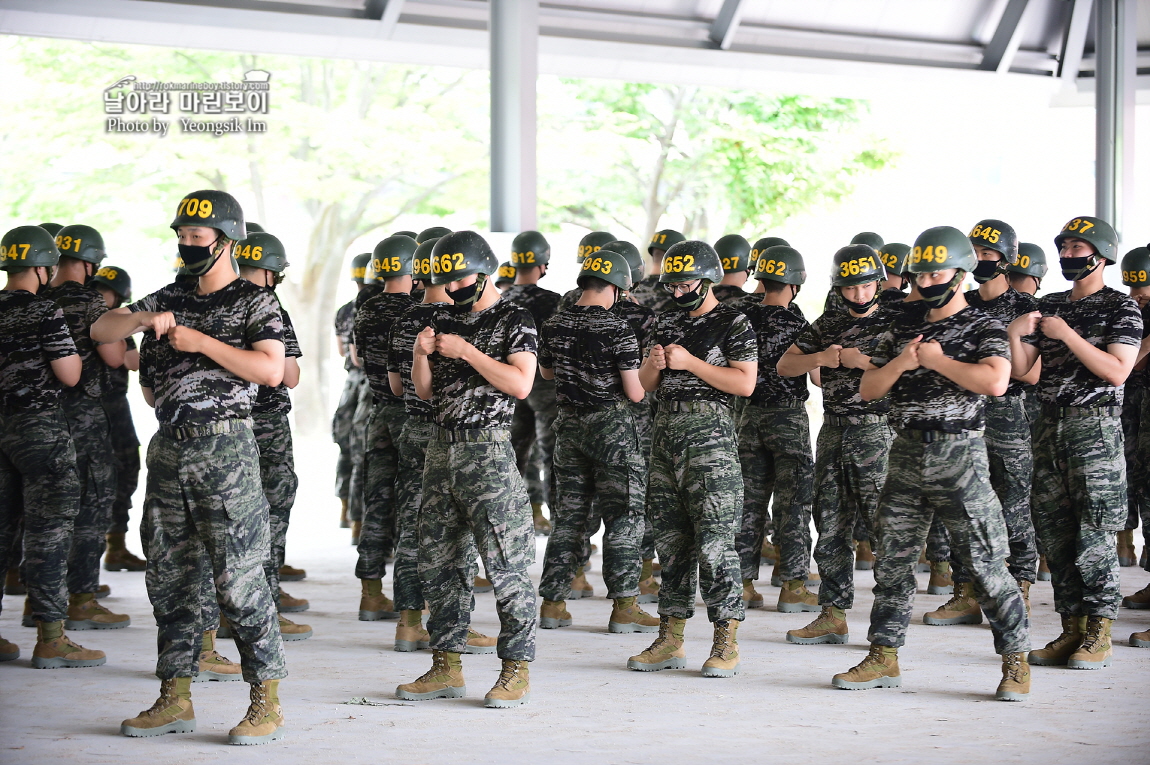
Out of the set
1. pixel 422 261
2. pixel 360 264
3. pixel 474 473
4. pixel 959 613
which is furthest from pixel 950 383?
pixel 360 264

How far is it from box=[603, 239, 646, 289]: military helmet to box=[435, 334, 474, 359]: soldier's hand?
7.68 feet

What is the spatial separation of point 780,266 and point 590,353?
159 cm

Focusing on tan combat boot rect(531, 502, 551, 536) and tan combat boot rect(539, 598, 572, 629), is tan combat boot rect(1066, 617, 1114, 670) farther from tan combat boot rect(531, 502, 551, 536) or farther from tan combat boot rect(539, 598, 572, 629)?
tan combat boot rect(531, 502, 551, 536)

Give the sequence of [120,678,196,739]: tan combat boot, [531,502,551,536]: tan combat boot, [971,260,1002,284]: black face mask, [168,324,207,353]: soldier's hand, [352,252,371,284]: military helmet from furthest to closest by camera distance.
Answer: [531,502,551,536]: tan combat boot, [352,252,371,284]: military helmet, [971,260,1002,284]: black face mask, [120,678,196,739]: tan combat boot, [168,324,207,353]: soldier's hand

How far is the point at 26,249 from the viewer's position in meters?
6.84

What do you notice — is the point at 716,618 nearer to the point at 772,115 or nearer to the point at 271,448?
the point at 271,448

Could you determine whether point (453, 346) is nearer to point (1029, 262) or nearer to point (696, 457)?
point (696, 457)

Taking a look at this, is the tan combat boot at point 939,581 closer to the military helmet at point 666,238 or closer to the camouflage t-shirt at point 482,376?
the military helmet at point 666,238

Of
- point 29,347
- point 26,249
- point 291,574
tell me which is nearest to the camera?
point 29,347

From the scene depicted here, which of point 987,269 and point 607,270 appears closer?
point 607,270

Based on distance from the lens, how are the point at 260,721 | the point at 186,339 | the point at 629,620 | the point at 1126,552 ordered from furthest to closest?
the point at 1126,552, the point at 629,620, the point at 260,721, the point at 186,339

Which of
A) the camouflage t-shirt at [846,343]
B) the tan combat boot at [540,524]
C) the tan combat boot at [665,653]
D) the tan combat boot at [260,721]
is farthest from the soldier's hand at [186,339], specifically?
the tan combat boot at [540,524]

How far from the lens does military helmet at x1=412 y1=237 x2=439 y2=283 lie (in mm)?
6781

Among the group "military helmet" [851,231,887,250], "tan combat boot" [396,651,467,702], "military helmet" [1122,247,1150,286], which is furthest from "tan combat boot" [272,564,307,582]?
"military helmet" [1122,247,1150,286]
